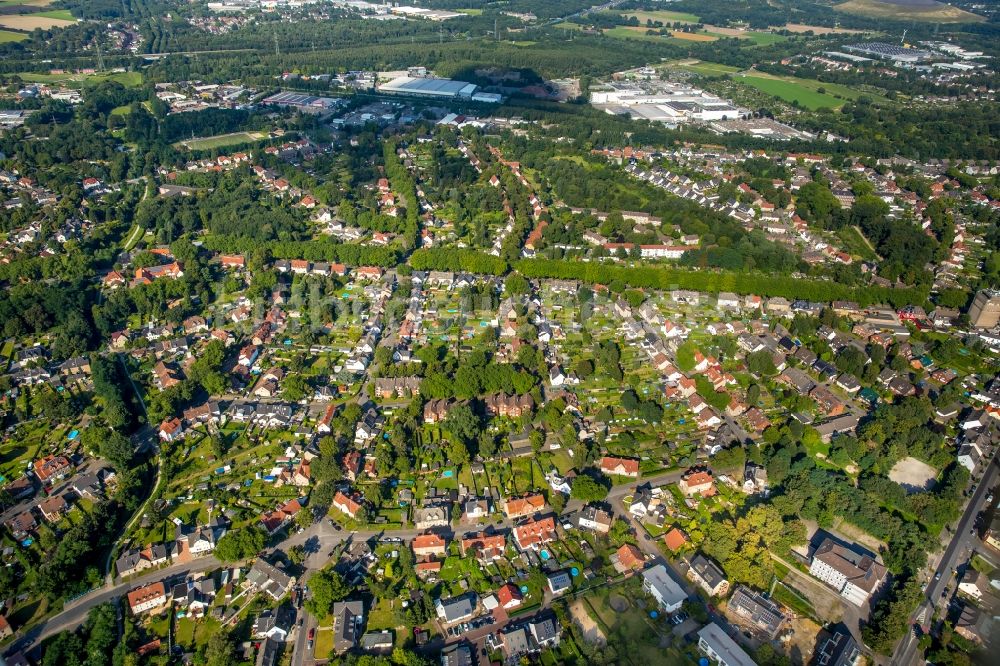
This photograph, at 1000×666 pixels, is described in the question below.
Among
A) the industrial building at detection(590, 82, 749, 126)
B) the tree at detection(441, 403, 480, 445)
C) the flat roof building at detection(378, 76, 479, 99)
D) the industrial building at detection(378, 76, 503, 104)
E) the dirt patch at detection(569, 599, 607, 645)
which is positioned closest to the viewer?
the dirt patch at detection(569, 599, 607, 645)

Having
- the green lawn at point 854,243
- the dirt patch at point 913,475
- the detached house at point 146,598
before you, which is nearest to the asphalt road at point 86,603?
the detached house at point 146,598

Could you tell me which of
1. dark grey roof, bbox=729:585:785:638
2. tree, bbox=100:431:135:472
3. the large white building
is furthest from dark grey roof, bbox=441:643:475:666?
tree, bbox=100:431:135:472

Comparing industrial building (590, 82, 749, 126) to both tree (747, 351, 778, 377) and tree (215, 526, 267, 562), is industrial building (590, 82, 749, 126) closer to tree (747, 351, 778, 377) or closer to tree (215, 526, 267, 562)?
tree (747, 351, 778, 377)

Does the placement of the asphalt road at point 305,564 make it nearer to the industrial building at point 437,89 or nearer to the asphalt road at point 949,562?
the asphalt road at point 949,562

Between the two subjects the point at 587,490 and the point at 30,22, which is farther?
the point at 30,22

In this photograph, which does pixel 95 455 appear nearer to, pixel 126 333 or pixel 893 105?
pixel 126 333

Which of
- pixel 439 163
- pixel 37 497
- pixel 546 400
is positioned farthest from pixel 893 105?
pixel 37 497

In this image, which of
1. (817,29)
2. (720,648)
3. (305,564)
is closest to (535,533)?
(720,648)

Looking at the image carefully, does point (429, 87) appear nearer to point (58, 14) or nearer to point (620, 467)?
point (620, 467)
